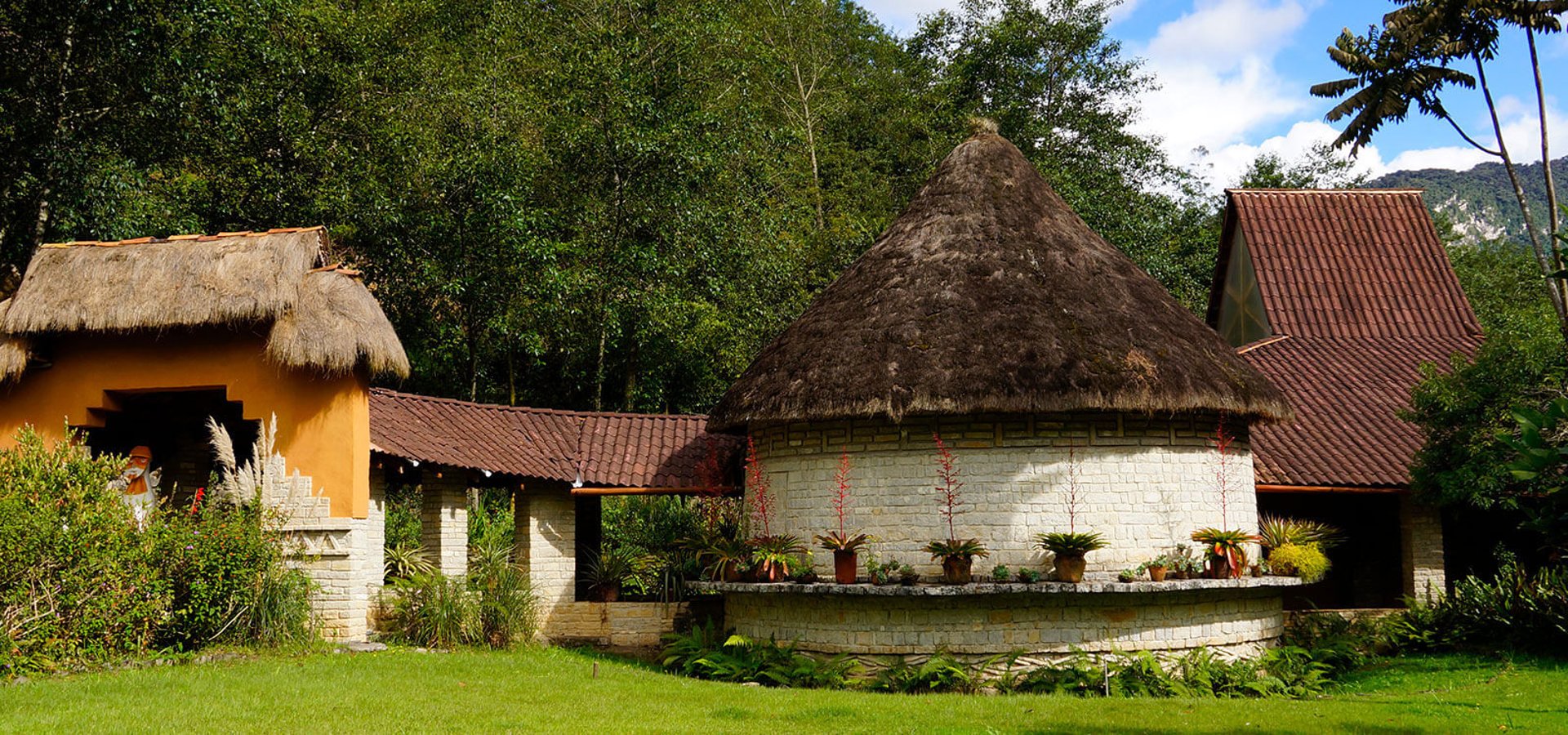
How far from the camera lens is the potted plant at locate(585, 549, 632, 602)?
16.8 meters

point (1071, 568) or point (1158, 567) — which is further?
point (1158, 567)

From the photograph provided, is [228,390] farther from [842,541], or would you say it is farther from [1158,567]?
[1158,567]

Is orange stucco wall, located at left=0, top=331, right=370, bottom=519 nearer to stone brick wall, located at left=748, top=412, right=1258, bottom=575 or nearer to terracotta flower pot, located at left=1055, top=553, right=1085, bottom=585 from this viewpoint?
stone brick wall, located at left=748, top=412, right=1258, bottom=575

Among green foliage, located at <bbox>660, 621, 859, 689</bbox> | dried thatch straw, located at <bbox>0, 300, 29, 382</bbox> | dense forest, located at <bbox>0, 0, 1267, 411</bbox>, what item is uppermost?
dense forest, located at <bbox>0, 0, 1267, 411</bbox>

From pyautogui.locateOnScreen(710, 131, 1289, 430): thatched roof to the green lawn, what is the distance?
10.3 ft

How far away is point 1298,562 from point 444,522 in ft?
34.3

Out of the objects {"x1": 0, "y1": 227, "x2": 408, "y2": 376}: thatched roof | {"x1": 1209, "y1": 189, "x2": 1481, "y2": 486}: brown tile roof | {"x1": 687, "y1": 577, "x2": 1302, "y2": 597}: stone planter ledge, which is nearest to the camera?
{"x1": 687, "y1": 577, "x2": 1302, "y2": 597}: stone planter ledge

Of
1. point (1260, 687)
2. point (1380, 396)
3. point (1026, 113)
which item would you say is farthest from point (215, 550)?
point (1026, 113)

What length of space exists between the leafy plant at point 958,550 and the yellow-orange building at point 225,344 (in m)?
6.31

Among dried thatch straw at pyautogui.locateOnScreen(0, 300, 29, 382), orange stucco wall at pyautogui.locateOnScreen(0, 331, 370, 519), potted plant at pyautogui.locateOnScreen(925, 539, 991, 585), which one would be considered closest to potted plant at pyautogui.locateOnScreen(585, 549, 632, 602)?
orange stucco wall at pyautogui.locateOnScreen(0, 331, 370, 519)

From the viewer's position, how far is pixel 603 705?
1103cm

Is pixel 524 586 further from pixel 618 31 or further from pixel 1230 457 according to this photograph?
pixel 618 31

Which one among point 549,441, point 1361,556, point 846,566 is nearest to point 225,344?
point 549,441

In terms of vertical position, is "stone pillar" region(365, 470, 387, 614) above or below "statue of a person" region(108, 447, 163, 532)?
below
